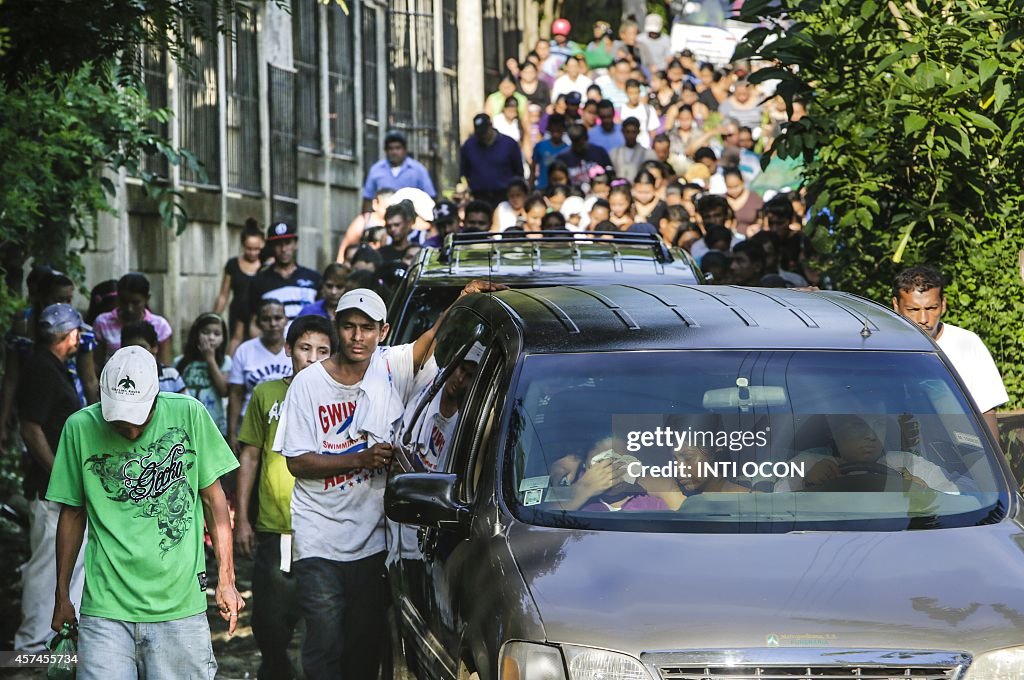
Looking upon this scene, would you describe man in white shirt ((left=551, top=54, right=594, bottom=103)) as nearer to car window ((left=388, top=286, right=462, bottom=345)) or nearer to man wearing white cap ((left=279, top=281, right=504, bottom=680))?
car window ((left=388, top=286, right=462, bottom=345))

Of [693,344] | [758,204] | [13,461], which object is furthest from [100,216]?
[693,344]

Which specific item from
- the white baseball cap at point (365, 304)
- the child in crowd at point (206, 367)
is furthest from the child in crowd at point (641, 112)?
the white baseball cap at point (365, 304)

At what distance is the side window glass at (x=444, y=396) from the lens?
656 centimetres

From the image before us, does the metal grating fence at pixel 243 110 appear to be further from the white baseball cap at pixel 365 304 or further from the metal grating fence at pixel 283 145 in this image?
the white baseball cap at pixel 365 304

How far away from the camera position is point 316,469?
24.8 feet

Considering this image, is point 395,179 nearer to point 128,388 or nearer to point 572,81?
point 572,81

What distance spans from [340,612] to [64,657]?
1105mm

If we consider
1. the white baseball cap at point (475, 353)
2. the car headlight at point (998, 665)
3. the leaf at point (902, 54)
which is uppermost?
the leaf at point (902, 54)

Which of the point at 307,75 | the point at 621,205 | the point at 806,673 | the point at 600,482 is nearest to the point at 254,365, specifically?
the point at 600,482

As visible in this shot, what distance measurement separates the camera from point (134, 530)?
6699mm

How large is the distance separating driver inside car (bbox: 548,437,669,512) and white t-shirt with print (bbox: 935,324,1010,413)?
2756mm

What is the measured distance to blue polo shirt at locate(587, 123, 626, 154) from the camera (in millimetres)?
22763

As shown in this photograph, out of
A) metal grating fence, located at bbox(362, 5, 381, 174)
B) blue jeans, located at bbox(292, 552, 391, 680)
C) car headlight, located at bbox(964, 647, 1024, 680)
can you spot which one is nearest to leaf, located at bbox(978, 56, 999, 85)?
blue jeans, located at bbox(292, 552, 391, 680)

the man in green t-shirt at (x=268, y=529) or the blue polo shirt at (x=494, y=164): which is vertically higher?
the blue polo shirt at (x=494, y=164)
